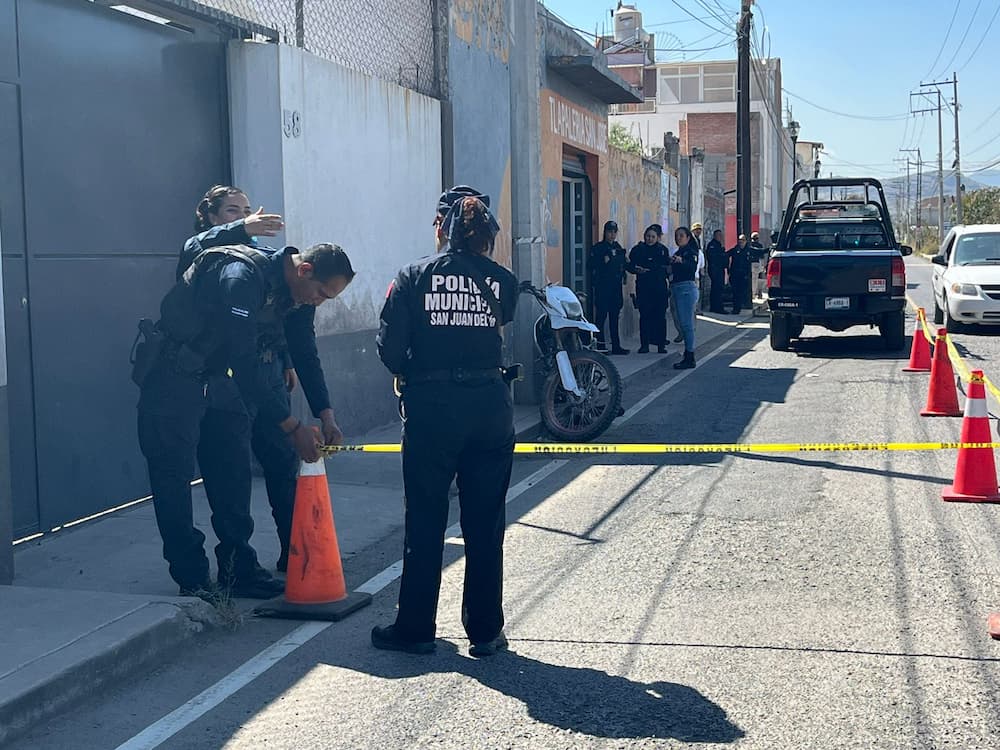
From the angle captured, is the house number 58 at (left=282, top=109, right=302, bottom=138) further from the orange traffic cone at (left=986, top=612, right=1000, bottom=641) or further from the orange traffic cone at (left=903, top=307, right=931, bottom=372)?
the orange traffic cone at (left=903, top=307, right=931, bottom=372)

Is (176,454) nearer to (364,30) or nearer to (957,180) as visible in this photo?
(364,30)

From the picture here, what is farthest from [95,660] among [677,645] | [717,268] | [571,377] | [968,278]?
[717,268]

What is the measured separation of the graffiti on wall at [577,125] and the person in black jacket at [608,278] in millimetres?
1508

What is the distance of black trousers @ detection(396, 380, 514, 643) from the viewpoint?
5066 mm

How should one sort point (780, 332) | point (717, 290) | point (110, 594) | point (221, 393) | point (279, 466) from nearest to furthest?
point (110, 594) → point (221, 393) → point (279, 466) → point (780, 332) → point (717, 290)

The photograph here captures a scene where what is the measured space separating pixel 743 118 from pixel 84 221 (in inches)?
1039

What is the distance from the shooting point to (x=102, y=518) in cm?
770

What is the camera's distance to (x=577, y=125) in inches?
721

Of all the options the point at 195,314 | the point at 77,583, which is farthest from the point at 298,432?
the point at 77,583

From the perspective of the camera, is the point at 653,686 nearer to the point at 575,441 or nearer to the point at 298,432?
the point at 298,432

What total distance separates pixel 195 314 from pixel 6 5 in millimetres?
2503

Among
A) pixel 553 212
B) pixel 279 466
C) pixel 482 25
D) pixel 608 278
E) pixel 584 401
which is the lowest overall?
pixel 584 401

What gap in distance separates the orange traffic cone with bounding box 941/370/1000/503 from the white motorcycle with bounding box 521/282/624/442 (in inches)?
126

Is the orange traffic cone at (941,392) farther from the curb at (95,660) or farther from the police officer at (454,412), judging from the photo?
the curb at (95,660)
